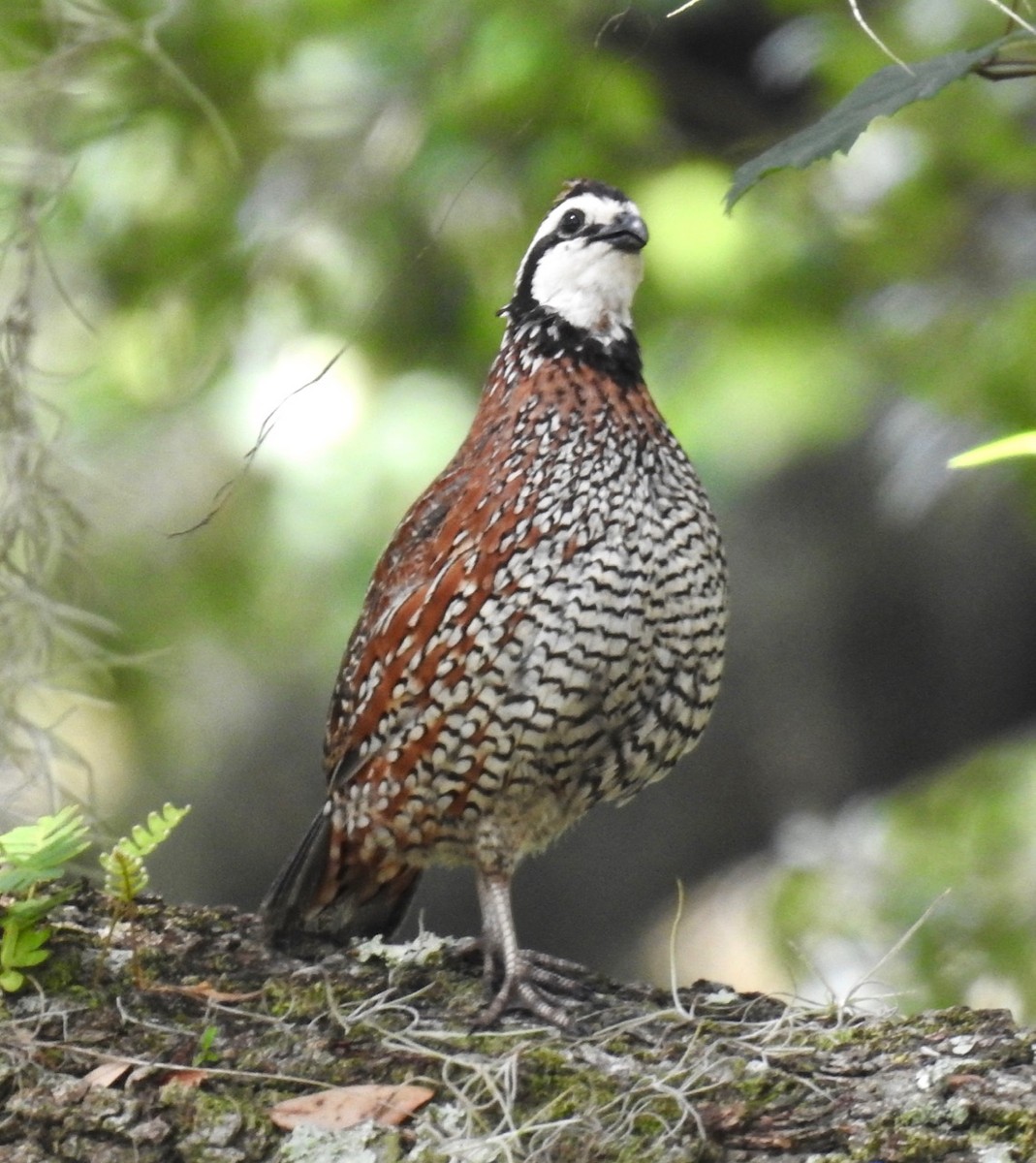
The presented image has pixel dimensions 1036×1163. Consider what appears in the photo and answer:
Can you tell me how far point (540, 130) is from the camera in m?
4.81

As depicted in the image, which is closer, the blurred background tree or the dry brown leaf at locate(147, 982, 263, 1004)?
the dry brown leaf at locate(147, 982, 263, 1004)

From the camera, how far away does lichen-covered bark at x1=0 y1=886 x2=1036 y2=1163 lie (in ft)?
8.32

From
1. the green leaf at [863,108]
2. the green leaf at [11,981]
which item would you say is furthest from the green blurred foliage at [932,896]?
the green leaf at [863,108]

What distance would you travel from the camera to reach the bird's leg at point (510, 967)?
119 inches

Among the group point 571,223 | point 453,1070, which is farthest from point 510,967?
point 571,223

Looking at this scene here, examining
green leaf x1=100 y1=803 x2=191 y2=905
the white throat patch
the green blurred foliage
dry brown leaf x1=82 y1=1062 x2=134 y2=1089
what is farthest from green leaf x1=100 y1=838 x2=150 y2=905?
the green blurred foliage

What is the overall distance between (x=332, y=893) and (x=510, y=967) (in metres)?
0.49

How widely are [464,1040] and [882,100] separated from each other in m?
1.48

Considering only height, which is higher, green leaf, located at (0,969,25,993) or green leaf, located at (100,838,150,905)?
green leaf, located at (100,838,150,905)

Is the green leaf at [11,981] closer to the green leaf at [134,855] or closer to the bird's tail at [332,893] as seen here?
the green leaf at [134,855]

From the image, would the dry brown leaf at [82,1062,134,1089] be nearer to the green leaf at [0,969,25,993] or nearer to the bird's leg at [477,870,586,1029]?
the green leaf at [0,969,25,993]

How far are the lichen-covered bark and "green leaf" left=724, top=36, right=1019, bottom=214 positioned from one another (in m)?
1.23

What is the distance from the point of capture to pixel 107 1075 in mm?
2652

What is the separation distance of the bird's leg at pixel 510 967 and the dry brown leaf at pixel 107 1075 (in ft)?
1.95
